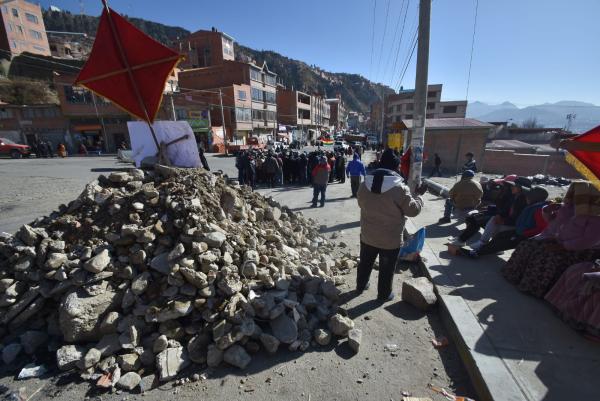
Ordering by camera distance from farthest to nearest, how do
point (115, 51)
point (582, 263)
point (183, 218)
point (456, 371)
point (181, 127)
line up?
point (181, 127) → point (115, 51) → point (183, 218) → point (582, 263) → point (456, 371)

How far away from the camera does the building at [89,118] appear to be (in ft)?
105

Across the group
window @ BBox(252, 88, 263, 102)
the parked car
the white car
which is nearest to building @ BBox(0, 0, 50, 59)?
the parked car

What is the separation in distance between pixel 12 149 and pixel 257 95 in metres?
29.7

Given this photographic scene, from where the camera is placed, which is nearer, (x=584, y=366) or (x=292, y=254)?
(x=584, y=366)

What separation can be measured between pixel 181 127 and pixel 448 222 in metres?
6.36

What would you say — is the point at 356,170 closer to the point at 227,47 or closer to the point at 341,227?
the point at 341,227

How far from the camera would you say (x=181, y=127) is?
4980 mm

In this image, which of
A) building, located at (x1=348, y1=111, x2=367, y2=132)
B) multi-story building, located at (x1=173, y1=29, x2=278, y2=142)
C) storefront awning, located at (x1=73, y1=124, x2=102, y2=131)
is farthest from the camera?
building, located at (x1=348, y1=111, x2=367, y2=132)

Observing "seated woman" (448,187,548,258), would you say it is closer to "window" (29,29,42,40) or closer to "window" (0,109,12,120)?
"window" (0,109,12,120)

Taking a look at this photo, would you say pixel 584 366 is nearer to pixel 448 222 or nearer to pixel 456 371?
pixel 456 371

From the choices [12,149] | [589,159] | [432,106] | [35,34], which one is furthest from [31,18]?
[432,106]

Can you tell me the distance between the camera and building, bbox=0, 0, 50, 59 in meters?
42.8

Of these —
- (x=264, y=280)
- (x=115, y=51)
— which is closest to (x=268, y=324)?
(x=264, y=280)

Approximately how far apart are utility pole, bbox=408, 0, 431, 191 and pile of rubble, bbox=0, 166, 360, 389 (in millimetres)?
4180
